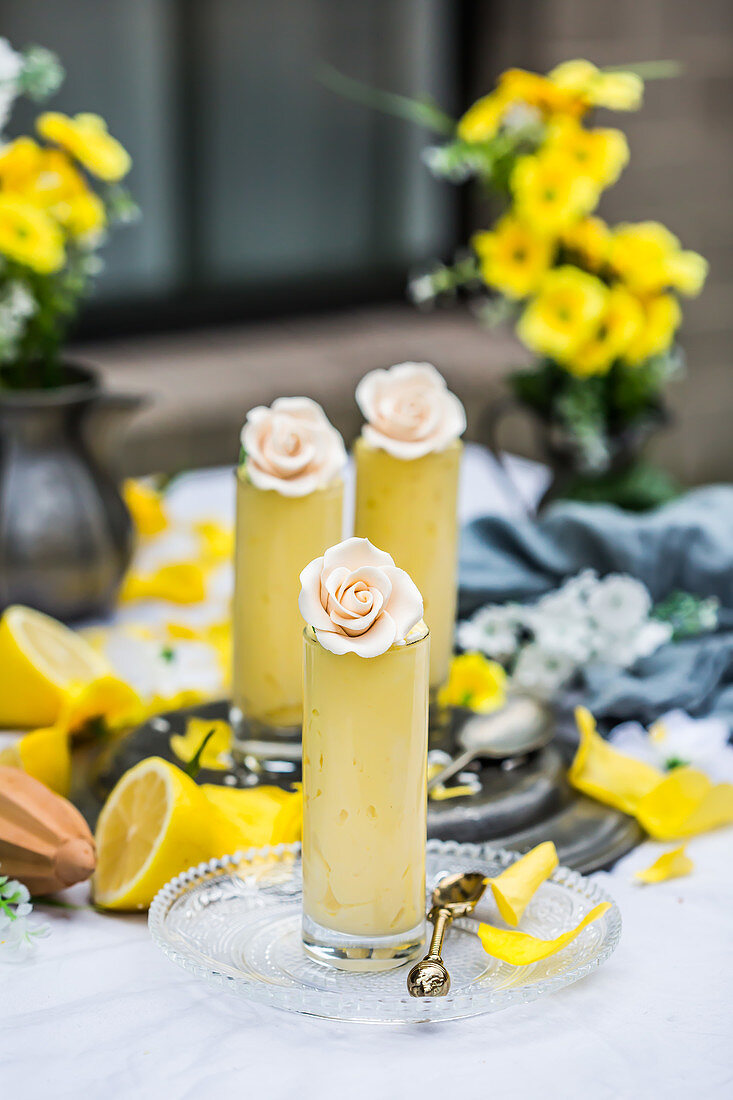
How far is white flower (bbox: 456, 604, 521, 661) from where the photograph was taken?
105cm

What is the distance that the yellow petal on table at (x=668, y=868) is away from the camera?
0.79 meters

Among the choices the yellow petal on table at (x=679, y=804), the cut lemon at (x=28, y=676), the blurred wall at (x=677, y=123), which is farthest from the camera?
the blurred wall at (x=677, y=123)

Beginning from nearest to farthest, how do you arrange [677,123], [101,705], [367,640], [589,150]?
1. [367,640]
2. [101,705]
3. [589,150]
4. [677,123]

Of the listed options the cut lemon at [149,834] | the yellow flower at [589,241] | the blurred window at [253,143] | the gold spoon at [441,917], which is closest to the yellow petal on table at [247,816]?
the cut lemon at [149,834]

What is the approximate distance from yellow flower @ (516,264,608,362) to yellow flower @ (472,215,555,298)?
2 centimetres

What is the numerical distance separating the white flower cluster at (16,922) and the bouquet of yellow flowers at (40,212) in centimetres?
58

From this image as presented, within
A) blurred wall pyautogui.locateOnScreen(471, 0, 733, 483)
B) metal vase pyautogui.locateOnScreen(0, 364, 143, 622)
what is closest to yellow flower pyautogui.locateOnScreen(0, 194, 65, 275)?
→ metal vase pyautogui.locateOnScreen(0, 364, 143, 622)

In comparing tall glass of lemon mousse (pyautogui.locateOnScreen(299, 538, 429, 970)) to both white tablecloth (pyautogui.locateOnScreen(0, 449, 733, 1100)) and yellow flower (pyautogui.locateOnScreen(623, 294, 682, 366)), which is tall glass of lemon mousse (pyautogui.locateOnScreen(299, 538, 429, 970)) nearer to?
white tablecloth (pyautogui.locateOnScreen(0, 449, 733, 1100))

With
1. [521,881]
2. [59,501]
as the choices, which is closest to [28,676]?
[59,501]

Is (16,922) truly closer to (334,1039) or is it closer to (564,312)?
(334,1039)

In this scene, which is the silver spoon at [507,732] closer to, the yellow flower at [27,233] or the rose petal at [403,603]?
the rose petal at [403,603]

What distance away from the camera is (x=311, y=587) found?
61cm

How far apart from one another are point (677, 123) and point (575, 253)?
1.63 m

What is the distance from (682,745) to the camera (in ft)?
3.05
